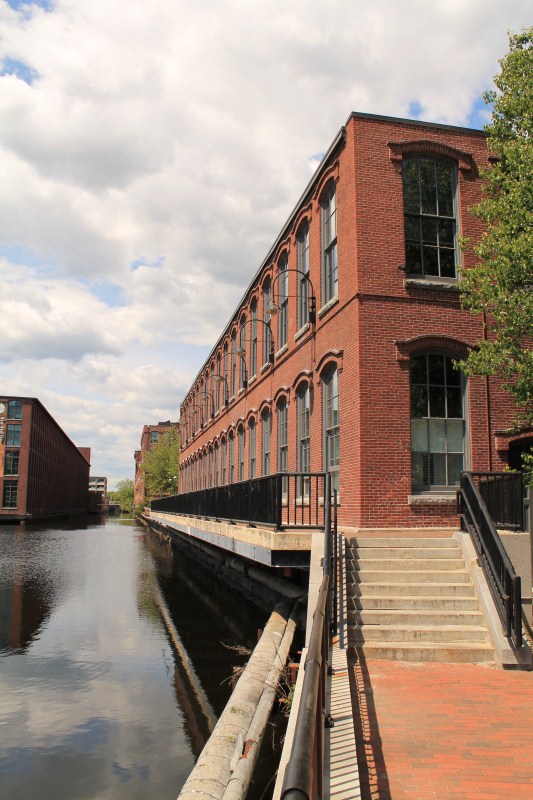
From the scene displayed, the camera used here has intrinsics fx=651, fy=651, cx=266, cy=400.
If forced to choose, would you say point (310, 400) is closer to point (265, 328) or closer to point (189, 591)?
point (265, 328)

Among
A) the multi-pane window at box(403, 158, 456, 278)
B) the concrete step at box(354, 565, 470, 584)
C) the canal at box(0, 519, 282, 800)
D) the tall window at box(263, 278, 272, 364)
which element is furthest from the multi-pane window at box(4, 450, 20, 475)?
the concrete step at box(354, 565, 470, 584)

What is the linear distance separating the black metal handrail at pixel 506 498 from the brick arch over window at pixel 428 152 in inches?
281

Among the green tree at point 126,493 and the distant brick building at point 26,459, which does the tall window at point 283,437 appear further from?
the green tree at point 126,493

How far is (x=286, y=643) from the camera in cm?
1079

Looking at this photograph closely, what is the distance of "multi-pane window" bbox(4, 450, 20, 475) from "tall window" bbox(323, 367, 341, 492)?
6710 cm

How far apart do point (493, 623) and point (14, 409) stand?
2965 inches

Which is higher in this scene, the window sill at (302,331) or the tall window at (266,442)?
the window sill at (302,331)

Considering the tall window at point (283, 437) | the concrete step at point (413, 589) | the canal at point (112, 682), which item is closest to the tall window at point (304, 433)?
the tall window at point (283, 437)

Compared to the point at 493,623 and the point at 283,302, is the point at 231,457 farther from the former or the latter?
the point at 493,623

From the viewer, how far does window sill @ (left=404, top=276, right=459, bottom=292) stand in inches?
541

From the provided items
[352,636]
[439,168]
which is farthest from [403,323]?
[352,636]

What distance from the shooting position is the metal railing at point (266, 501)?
1138cm

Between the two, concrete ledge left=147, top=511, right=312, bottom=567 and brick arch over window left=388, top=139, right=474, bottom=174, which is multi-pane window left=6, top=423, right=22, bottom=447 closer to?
concrete ledge left=147, top=511, right=312, bottom=567

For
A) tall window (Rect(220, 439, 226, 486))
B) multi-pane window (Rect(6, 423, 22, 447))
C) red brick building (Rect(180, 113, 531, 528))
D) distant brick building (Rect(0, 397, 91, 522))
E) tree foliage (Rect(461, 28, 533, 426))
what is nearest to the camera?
tree foliage (Rect(461, 28, 533, 426))
